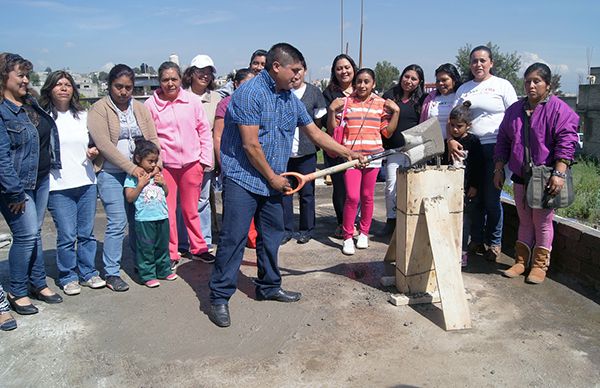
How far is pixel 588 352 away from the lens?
10.9 feet

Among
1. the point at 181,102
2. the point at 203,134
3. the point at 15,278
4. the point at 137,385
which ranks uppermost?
the point at 181,102

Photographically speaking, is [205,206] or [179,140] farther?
[205,206]

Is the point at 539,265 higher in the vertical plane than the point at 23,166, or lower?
lower

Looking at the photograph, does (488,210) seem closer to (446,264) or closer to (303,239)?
(446,264)

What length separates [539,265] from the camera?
450cm

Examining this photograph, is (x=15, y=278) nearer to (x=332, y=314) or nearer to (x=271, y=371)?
Result: (x=271, y=371)

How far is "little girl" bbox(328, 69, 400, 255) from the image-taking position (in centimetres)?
519

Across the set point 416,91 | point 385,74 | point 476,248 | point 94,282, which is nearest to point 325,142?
point 416,91

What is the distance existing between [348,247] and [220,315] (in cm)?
191

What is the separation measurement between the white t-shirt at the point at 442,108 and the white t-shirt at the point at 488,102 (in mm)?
241

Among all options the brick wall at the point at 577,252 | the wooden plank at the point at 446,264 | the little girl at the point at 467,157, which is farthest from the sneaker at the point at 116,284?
the brick wall at the point at 577,252

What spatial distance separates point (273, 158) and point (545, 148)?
2326 millimetres

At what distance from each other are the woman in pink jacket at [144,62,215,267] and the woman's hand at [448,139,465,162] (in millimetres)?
2238

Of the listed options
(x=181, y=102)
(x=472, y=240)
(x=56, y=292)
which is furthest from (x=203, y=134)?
(x=472, y=240)
